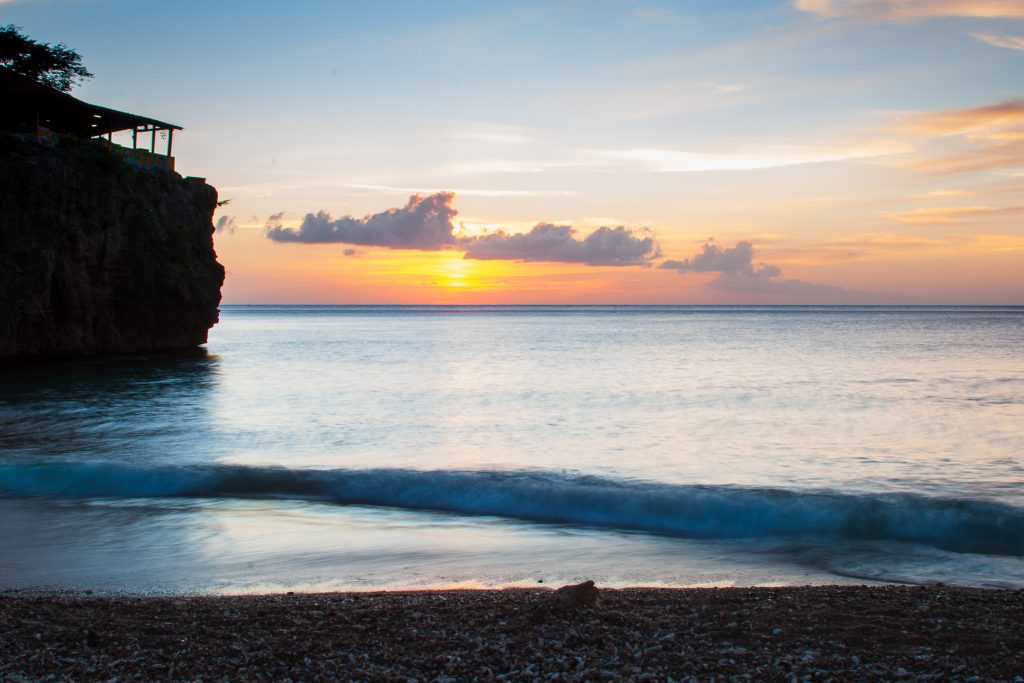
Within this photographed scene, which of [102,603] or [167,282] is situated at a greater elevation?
[167,282]

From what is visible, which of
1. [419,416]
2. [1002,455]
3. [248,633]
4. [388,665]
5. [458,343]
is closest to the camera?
[388,665]

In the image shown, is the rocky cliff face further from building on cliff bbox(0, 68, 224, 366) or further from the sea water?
the sea water

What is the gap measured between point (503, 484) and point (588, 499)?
4.83ft

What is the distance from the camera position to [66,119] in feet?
124

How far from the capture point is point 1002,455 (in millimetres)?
14711

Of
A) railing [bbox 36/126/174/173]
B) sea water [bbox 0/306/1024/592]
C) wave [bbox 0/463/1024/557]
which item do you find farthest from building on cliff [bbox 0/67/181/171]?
wave [bbox 0/463/1024/557]

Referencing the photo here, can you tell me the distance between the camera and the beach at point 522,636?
5148mm

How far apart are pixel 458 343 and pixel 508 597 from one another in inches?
1971

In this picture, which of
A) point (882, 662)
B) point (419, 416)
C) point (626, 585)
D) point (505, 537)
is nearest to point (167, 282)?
point (419, 416)

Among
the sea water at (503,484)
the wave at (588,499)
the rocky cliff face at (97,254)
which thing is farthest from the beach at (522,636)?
the rocky cliff face at (97,254)

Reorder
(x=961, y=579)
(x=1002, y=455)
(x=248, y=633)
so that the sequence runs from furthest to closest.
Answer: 1. (x=1002, y=455)
2. (x=961, y=579)
3. (x=248, y=633)

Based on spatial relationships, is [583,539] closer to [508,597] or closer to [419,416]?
[508,597]

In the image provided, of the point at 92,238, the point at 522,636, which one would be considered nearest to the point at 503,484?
the point at 522,636

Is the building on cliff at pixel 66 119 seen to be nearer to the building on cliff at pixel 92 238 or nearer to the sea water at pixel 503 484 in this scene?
the building on cliff at pixel 92 238
